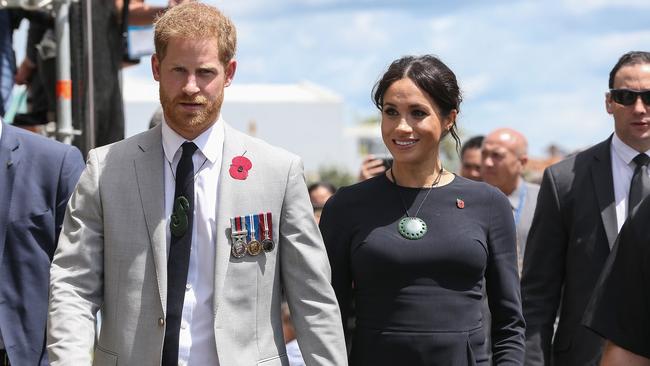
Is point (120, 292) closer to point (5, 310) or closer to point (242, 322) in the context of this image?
point (242, 322)

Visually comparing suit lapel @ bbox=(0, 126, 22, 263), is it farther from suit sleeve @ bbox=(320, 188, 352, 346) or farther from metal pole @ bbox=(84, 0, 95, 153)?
metal pole @ bbox=(84, 0, 95, 153)

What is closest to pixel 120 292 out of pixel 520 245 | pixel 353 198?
pixel 353 198

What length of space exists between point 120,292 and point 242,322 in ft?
1.46

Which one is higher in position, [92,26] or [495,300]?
[92,26]

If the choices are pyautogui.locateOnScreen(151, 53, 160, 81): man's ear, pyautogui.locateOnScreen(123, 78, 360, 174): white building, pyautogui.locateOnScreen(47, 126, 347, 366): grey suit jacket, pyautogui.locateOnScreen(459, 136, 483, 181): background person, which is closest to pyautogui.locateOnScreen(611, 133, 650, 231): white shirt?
pyautogui.locateOnScreen(47, 126, 347, 366): grey suit jacket

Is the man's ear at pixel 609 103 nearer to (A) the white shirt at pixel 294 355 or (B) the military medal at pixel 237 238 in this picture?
(A) the white shirt at pixel 294 355

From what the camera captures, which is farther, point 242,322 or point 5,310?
point 5,310

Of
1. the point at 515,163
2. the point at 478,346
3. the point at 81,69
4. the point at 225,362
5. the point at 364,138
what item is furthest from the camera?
the point at 364,138

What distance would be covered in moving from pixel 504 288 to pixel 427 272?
A: 15.2 inches

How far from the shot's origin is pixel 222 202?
4.12m

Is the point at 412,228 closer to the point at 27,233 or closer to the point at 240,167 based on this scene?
the point at 240,167

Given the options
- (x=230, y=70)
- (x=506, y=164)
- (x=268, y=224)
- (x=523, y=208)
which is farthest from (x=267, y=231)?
(x=506, y=164)

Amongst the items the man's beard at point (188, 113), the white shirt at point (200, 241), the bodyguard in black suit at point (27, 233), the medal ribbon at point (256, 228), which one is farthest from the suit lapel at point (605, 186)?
the bodyguard in black suit at point (27, 233)

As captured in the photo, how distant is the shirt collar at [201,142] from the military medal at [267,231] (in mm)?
278
